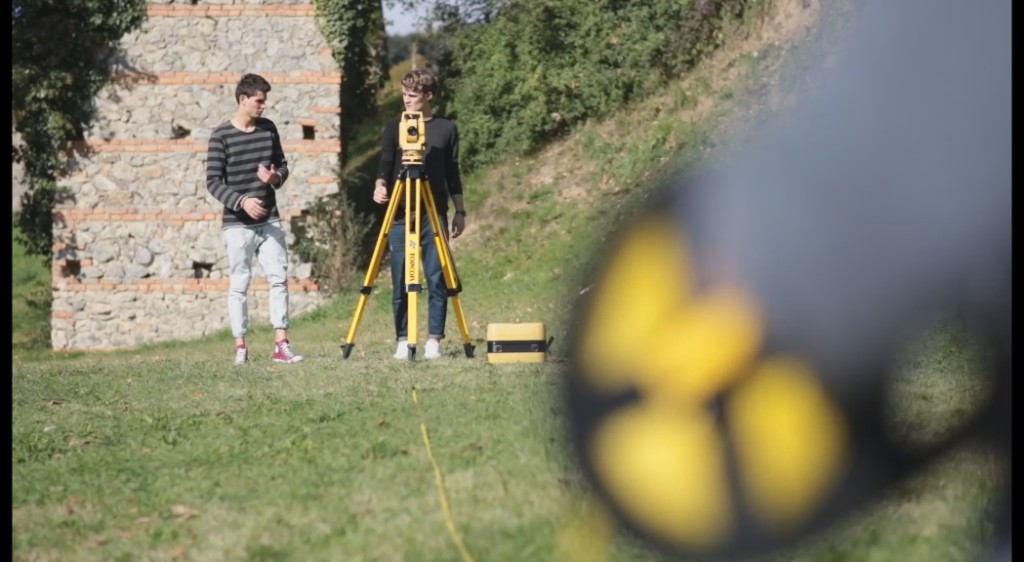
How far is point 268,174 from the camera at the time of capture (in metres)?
8.70

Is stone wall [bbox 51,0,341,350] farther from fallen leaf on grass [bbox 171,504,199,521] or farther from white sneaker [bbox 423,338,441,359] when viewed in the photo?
fallen leaf on grass [bbox 171,504,199,521]

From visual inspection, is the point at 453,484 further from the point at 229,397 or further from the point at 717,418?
the point at 229,397

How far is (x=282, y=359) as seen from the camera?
29.4 feet

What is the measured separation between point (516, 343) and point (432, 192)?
1.40 m

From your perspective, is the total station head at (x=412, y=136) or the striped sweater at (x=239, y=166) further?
the striped sweater at (x=239, y=166)

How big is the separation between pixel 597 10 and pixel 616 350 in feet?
48.3

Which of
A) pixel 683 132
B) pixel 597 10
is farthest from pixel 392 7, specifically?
pixel 683 132

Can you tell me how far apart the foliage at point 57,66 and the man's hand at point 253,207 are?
30.2ft

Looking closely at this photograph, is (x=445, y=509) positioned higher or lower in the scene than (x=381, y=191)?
lower

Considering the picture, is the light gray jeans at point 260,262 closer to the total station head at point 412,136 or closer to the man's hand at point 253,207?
the man's hand at point 253,207

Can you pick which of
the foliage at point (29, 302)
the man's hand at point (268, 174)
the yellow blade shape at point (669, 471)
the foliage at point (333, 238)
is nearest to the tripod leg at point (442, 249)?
the man's hand at point (268, 174)

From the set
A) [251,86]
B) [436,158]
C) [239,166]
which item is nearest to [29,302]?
[239,166]

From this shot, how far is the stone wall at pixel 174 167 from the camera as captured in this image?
16938 mm

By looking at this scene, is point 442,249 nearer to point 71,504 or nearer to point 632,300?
point 71,504
